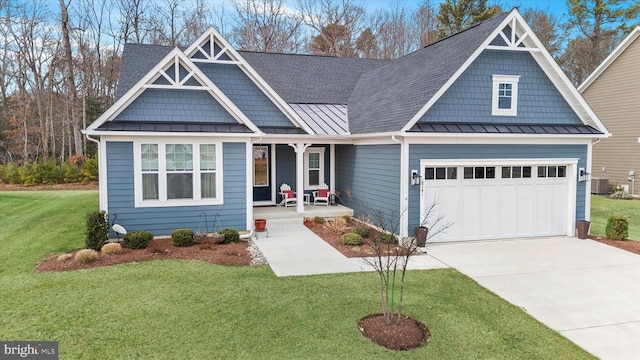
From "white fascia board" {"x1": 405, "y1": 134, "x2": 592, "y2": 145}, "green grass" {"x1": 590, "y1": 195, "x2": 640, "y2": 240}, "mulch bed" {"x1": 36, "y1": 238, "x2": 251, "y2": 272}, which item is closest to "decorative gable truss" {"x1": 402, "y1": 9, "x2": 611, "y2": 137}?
"white fascia board" {"x1": 405, "y1": 134, "x2": 592, "y2": 145}

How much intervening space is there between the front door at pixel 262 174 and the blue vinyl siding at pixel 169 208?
13.8 feet

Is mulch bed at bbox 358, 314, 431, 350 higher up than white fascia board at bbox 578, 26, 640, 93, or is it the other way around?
white fascia board at bbox 578, 26, 640, 93

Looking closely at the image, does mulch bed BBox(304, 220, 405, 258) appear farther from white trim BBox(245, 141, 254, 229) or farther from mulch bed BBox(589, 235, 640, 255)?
mulch bed BBox(589, 235, 640, 255)

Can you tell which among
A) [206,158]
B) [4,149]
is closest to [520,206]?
[206,158]

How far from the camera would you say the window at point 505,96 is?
40.0 feet

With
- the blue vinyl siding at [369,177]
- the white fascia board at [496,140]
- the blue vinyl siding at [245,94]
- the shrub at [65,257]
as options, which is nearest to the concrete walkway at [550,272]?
the blue vinyl siding at [369,177]

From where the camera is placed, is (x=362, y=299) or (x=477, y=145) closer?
(x=362, y=299)

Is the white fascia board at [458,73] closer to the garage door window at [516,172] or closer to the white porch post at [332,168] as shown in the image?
the garage door window at [516,172]

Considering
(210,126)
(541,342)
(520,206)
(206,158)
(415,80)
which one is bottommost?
(541,342)

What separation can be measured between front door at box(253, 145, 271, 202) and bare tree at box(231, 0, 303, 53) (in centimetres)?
1742

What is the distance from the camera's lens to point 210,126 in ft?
38.9

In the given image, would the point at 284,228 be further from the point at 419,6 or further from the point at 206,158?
the point at 419,6

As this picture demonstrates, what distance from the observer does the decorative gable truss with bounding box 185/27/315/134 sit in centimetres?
1324

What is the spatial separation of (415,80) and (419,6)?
2460 cm
